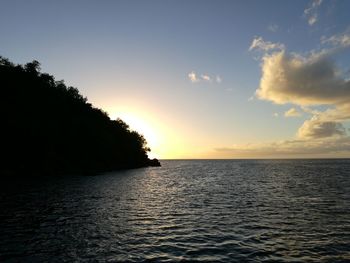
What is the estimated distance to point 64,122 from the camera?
127438mm

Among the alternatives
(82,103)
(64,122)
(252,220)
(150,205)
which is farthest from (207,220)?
(82,103)

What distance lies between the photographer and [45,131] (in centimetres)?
10550

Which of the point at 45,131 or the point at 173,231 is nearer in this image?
the point at 173,231

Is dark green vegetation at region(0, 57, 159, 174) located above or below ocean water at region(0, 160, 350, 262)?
above

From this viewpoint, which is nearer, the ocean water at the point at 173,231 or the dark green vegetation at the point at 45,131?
the ocean water at the point at 173,231

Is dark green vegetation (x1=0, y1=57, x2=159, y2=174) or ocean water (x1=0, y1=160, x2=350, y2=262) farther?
dark green vegetation (x1=0, y1=57, x2=159, y2=174)

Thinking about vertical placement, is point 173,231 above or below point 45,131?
below

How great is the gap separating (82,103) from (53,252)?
16048 cm

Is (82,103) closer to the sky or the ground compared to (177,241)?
closer to the sky

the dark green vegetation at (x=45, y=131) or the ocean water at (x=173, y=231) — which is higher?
the dark green vegetation at (x=45, y=131)

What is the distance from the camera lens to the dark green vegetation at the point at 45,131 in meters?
91.8

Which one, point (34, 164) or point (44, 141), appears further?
point (44, 141)

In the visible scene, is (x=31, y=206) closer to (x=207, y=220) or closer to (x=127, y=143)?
(x=207, y=220)

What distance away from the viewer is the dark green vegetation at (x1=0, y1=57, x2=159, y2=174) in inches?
3615
